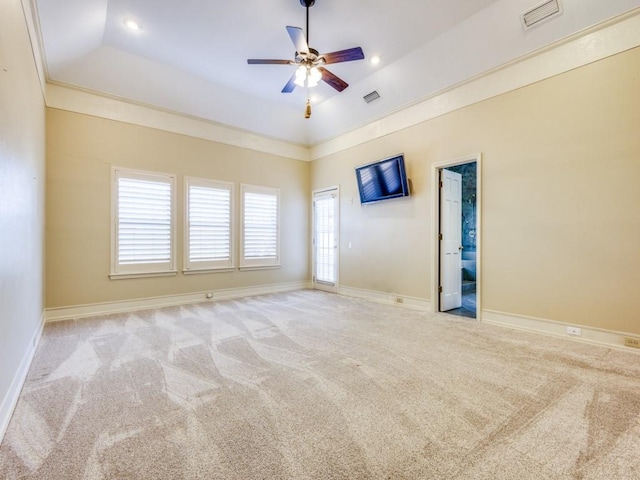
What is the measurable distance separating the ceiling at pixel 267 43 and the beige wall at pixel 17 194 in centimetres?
108

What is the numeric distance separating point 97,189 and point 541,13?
6.58m

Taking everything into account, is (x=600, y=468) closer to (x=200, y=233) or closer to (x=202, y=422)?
(x=202, y=422)

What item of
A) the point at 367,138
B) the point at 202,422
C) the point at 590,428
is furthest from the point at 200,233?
the point at 590,428

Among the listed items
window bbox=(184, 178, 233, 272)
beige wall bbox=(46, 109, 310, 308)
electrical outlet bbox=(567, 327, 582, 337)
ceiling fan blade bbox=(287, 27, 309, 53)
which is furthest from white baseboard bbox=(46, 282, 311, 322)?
electrical outlet bbox=(567, 327, 582, 337)

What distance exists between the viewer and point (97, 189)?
4.74 m

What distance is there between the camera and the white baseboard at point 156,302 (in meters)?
4.46

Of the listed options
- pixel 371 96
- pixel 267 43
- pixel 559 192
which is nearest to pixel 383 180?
pixel 371 96

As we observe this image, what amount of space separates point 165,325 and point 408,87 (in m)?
5.34

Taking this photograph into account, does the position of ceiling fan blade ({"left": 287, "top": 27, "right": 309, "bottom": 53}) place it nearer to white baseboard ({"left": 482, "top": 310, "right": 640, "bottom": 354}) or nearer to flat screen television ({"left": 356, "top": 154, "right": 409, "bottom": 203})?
flat screen television ({"left": 356, "top": 154, "right": 409, "bottom": 203})

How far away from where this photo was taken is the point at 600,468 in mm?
1532

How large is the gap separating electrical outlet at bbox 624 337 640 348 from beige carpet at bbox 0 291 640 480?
0.43ft

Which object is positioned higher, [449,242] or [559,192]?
[559,192]

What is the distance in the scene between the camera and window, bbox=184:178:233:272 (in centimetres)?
565

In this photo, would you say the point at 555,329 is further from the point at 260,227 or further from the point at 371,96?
the point at 260,227
